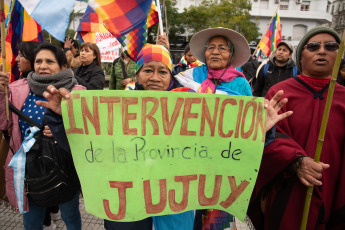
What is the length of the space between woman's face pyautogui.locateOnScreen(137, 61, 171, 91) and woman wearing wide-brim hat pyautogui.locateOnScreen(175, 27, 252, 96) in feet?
1.41

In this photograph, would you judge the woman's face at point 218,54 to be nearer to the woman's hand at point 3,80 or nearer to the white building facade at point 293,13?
the woman's hand at point 3,80

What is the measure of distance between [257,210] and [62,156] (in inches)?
57.2

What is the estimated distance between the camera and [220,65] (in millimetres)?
2260

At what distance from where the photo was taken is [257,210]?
1.79 meters

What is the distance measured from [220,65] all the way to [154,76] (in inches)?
29.8

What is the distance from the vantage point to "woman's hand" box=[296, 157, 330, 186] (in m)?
1.35

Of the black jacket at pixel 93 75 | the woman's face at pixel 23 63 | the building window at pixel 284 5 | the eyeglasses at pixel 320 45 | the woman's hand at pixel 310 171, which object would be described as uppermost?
the building window at pixel 284 5

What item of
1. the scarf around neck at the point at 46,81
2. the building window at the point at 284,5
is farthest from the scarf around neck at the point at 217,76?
the building window at the point at 284,5

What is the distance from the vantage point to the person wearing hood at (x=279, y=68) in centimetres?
434

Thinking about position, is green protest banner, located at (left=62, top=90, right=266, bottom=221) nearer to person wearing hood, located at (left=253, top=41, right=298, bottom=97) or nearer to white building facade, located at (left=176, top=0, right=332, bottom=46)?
person wearing hood, located at (left=253, top=41, right=298, bottom=97)

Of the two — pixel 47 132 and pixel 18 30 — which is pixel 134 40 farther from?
pixel 18 30

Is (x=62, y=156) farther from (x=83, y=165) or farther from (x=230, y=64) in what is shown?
(x=230, y=64)

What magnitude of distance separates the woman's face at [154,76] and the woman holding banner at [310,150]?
0.79 meters

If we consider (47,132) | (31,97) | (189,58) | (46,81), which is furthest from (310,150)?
(189,58)
